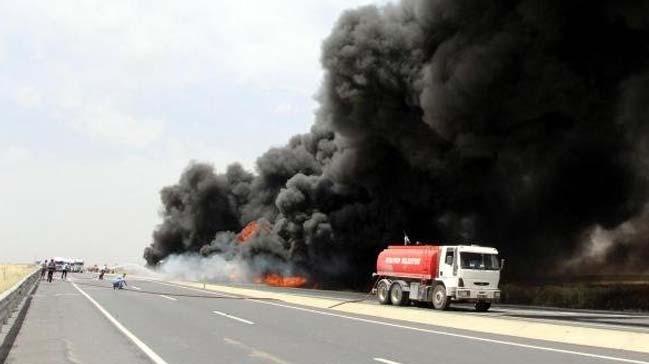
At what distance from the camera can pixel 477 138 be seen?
140ft

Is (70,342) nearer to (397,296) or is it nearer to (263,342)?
(263,342)

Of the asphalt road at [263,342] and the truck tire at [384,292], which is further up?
the truck tire at [384,292]

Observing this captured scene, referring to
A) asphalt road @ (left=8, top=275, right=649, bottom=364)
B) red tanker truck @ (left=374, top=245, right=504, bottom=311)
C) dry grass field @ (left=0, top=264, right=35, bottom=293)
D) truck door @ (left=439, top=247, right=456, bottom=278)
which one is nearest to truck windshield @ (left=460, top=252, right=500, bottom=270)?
red tanker truck @ (left=374, top=245, right=504, bottom=311)

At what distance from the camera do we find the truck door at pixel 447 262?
947 inches

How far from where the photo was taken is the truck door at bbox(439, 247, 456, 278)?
78.9 feet

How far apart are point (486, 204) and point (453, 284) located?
2785 cm

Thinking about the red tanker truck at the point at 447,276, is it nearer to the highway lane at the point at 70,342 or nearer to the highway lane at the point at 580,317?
the highway lane at the point at 580,317

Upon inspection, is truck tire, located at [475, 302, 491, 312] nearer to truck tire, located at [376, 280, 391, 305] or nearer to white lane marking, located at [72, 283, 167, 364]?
truck tire, located at [376, 280, 391, 305]

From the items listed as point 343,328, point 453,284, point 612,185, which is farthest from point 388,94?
point 343,328

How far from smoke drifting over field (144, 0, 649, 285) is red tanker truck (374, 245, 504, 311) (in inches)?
564

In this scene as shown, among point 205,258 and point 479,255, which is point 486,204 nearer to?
point 479,255

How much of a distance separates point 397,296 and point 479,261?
13.5ft

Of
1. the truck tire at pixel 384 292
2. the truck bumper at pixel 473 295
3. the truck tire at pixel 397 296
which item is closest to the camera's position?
the truck bumper at pixel 473 295

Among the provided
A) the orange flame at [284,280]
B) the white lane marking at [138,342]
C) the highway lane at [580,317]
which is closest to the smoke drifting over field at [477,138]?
the orange flame at [284,280]
